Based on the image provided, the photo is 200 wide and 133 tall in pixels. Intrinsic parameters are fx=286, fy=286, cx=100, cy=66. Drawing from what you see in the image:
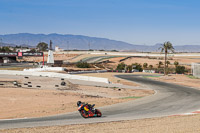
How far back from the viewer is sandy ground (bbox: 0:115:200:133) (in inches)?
631

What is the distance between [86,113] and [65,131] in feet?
13.0

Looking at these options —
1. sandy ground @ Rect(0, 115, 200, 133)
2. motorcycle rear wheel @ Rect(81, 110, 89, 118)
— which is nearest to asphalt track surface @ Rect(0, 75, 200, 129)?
motorcycle rear wheel @ Rect(81, 110, 89, 118)

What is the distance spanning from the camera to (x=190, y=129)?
53.9 feet

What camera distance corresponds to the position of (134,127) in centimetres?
1708

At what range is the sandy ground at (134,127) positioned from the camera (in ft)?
52.6

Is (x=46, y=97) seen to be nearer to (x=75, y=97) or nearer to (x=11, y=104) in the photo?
(x=75, y=97)

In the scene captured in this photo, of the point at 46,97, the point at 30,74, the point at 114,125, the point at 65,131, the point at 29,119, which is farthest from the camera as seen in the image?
the point at 30,74

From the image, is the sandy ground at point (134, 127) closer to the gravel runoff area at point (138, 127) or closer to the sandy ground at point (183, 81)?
the gravel runoff area at point (138, 127)

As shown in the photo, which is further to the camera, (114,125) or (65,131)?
(114,125)

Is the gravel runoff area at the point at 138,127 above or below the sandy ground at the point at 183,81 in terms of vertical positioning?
below

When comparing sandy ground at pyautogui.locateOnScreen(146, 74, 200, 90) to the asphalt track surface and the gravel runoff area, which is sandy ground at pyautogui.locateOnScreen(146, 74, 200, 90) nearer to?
the asphalt track surface

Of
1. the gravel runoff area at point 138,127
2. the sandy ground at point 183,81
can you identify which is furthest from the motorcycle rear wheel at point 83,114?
the sandy ground at point 183,81

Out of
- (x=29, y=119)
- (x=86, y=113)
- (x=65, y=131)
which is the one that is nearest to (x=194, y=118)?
(x=86, y=113)

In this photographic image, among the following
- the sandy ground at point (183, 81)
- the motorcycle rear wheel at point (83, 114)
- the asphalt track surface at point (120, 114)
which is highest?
the sandy ground at point (183, 81)
